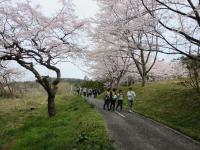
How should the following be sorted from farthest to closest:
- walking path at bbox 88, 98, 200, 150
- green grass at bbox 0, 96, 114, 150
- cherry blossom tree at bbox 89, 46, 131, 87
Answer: cherry blossom tree at bbox 89, 46, 131, 87 < walking path at bbox 88, 98, 200, 150 < green grass at bbox 0, 96, 114, 150

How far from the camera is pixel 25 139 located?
55.7ft

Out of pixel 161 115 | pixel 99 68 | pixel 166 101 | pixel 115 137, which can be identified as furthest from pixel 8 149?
pixel 99 68

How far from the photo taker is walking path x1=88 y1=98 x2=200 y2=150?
13492 mm

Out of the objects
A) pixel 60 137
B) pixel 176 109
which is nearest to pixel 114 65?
pixel 176 109

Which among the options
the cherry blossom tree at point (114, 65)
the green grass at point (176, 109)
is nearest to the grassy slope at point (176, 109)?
the green grass at point (176, 109)

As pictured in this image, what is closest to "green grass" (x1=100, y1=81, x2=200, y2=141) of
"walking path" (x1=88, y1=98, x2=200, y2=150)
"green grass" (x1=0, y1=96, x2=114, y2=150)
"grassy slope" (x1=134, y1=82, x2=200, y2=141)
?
Answer: "grassy slope" (x1=134, y1=82, x2=200, y2=141)

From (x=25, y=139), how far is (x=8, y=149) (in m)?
0.97

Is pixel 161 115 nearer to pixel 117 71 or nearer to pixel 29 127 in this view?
pixel 29 127

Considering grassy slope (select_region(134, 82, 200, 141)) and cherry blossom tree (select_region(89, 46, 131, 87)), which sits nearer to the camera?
grassy slope (select_region(134, 82, 200, 141))

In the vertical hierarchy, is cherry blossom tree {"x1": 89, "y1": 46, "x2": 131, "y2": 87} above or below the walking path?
above

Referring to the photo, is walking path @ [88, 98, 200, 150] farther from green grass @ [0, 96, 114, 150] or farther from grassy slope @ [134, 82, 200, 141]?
grassy slope @ [134, 82, 200, 141]

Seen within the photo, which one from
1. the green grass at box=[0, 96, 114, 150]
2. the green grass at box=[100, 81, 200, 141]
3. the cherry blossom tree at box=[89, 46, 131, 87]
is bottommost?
the green grass at box=[0, 96, 114, 150]

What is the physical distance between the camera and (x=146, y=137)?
15219 mm

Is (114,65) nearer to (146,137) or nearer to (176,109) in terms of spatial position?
(176,109)
